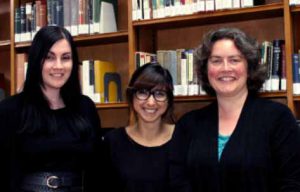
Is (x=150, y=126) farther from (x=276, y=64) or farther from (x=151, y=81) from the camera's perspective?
(x=276, y=64)

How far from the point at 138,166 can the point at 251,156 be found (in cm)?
63

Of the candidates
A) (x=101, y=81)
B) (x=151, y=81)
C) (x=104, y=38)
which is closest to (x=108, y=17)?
(x=104, y=38)

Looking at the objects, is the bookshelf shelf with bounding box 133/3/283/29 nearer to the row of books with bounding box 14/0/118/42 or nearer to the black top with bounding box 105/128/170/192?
the row of books with bounding box 14/0/118/42

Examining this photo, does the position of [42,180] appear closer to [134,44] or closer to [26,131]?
[26,131]

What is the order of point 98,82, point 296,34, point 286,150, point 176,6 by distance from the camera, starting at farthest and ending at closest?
point 98,82 < point 176,6 < point 296,34 < point 286,150

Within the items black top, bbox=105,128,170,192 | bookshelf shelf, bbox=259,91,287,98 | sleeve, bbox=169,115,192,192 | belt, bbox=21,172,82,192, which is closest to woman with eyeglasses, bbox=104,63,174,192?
black top, bbox=105,128,170,192

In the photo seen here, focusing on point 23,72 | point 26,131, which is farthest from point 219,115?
point 23,72

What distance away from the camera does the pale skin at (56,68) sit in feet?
7.06

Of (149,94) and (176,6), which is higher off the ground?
(176,6)

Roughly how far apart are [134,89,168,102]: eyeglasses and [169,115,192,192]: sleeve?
0.95ft

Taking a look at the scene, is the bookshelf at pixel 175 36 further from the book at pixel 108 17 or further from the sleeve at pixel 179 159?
the sleeve at pixel 179 159

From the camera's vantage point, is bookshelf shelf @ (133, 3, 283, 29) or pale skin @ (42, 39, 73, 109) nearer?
pale skin @ (42, 39, 73, 109)

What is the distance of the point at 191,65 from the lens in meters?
2.73

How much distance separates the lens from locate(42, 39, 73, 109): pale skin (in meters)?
2.15
